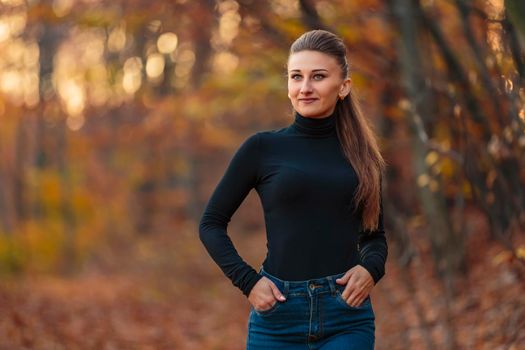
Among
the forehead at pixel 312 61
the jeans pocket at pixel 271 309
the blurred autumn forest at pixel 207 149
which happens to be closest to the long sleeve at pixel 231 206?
the jeans pocket at pixel 271 309

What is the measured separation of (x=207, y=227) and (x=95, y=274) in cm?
1473

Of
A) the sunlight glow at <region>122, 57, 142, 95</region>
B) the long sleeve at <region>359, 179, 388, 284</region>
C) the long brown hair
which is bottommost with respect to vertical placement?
the long sleeve at <region>359, 179, 388, 284</region>

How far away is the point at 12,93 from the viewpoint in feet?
55.3

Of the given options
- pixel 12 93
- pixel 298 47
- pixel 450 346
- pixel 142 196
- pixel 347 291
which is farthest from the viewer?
pixel 142 196

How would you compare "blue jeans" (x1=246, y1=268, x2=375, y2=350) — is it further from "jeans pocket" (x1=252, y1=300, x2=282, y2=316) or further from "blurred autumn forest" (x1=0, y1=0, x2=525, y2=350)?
"blurred autumn forest" (x1=0, y1=0, x2=525, y2=350)

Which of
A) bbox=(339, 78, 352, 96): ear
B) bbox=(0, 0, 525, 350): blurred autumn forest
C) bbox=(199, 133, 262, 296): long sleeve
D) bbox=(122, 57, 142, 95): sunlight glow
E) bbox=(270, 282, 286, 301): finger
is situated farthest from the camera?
bbox=(122, 57, 142, 95): sunlight glow

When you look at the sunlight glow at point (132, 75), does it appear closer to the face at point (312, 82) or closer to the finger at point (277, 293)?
the face at point (312, 82)

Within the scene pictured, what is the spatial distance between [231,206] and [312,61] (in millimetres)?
664

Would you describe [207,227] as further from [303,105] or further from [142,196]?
[142,196]

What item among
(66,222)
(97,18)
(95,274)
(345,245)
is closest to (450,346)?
(345,245)

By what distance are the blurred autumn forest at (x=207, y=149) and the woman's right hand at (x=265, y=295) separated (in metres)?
1.85

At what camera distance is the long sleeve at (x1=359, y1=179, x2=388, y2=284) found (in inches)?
126

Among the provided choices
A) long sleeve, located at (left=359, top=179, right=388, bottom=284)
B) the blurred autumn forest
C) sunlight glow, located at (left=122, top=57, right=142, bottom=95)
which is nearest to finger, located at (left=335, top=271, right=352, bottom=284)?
long sleeve, located at (left=359, top=179, right=388, bottom=284)

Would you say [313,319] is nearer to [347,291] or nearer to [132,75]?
[347,291]
